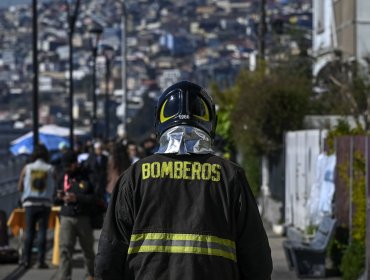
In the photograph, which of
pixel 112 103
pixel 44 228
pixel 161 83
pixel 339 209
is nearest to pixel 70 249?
pixel 44 228

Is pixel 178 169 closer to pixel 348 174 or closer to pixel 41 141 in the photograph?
pixel 348 174

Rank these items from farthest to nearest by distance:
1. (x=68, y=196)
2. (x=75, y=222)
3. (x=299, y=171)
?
(x=299, y=171)
(x=75, y=222)
(x=68, y=196)

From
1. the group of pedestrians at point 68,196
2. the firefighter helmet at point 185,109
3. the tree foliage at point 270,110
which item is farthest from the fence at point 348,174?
the tree foliage at point 270,110

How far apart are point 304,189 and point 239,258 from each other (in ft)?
45.4

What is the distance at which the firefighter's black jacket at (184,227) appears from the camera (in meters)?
5.19

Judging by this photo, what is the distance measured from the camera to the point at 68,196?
499 inches

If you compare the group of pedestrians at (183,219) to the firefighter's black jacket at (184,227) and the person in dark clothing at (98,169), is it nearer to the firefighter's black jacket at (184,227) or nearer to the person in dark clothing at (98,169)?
the firefighter's black jacket at (184,227)

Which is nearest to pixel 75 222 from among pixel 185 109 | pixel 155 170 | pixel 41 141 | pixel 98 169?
pixel 98 169

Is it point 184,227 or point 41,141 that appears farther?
point 41,141

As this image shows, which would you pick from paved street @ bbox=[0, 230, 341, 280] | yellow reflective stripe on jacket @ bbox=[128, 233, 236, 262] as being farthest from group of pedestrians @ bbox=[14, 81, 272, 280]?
paved street @ bbox=[0, 230, 341, 280]

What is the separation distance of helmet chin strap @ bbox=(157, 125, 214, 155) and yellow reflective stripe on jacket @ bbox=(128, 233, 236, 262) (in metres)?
0.40

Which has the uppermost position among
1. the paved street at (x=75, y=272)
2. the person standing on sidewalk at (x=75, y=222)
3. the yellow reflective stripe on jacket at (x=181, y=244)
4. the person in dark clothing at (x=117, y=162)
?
the person in dark clothing at (x=117, y=162)

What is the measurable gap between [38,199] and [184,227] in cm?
1037

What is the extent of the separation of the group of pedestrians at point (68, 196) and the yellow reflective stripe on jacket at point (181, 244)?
7.49 meters
